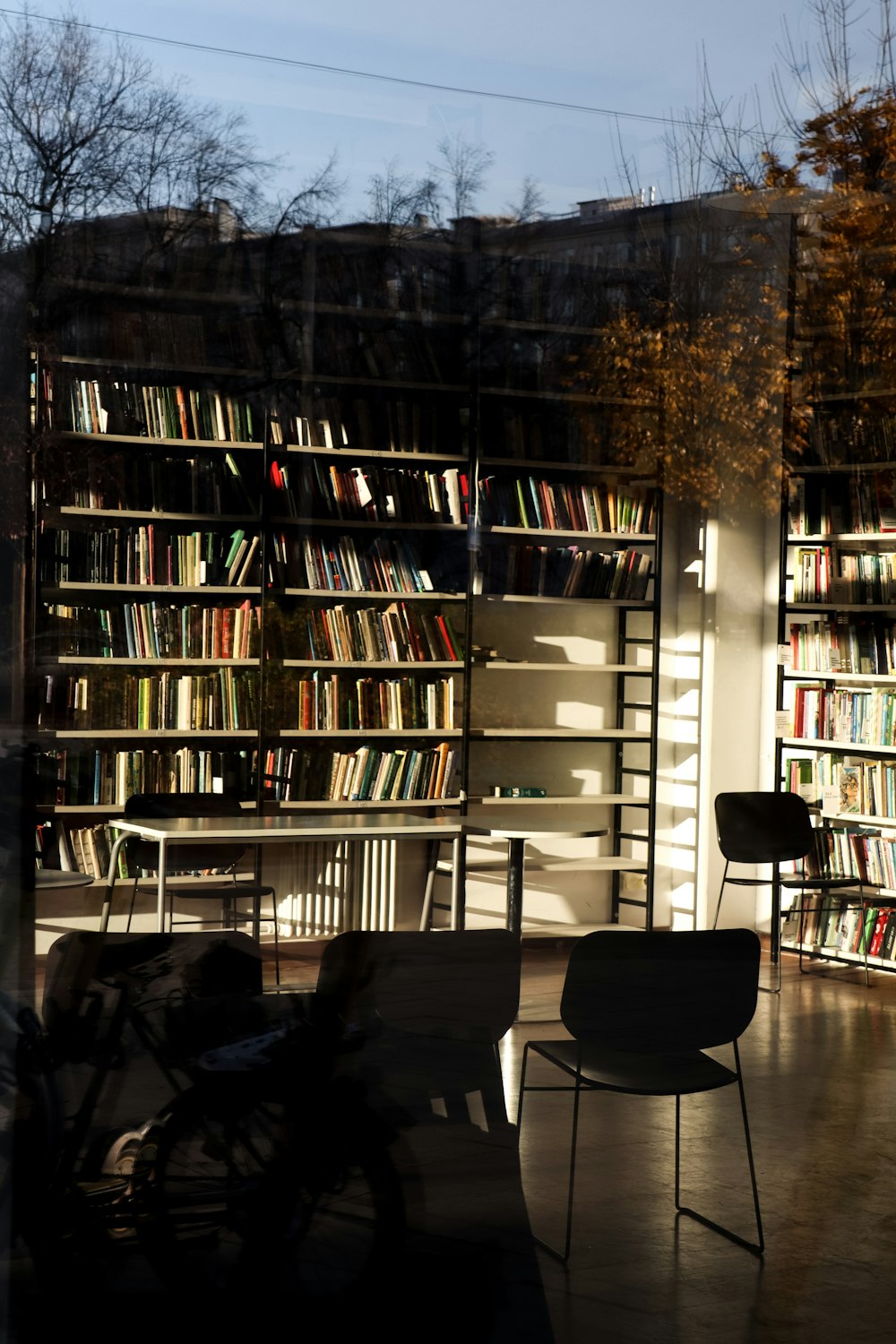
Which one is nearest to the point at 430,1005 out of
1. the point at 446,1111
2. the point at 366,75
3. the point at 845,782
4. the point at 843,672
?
the point at 446,1111

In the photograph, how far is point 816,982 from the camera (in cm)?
316

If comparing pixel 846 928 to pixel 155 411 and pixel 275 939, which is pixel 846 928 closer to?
pixel 275 939

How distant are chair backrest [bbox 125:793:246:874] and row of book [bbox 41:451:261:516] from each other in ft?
2.03

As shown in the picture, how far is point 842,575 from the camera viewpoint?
3.03 meters

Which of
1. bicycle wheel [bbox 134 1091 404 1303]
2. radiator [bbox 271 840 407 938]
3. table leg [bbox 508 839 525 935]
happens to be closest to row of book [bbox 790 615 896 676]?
table leg [bbox 508 839 525 935]

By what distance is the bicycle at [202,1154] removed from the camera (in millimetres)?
2793

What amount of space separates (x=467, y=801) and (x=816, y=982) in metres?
0.91

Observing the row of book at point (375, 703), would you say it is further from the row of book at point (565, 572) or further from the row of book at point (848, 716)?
the row of book at point (848, 716)

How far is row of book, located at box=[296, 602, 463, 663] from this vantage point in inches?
119

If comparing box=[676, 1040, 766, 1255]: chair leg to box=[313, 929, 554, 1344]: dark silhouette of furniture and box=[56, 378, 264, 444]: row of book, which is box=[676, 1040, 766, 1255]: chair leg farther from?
box=[56, 378, 264, 444]: row of book

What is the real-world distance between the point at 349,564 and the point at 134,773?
2.14 ft

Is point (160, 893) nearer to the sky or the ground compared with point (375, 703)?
nearer to the ground

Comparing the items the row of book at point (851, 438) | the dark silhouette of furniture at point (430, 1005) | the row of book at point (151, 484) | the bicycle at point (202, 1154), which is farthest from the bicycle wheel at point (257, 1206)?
the row of book at point (851, 438)

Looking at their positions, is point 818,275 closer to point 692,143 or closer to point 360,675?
point 692,143
